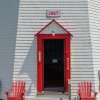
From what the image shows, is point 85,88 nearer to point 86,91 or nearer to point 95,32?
point 86,91

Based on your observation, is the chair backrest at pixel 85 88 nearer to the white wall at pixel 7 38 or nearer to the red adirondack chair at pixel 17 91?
the red adirondack chair at pixel 17 91

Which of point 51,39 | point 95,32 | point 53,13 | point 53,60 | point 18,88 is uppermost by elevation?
point 53,13

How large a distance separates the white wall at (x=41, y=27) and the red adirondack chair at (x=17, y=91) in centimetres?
33

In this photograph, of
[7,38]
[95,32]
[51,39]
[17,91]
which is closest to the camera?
[17,91]

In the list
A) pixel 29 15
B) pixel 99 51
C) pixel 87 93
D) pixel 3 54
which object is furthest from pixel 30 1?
pixel 87 93

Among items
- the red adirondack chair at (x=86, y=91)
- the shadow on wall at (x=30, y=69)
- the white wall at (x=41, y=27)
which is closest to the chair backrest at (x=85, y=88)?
the red adirondack chair at (x=86, y=91)

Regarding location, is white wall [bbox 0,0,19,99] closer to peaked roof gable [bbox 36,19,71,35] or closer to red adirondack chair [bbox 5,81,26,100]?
red adirondack chair [bbox 5,81,26,100]

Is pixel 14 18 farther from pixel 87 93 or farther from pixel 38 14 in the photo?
A: pixel 87 93

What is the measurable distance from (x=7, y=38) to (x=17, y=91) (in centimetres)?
287

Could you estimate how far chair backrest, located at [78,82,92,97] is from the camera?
14508mm

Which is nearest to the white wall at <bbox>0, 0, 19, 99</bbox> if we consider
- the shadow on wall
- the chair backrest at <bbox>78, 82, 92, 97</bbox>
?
the shadow on wall

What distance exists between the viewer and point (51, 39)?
1559cm

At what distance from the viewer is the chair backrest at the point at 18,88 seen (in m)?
14.7

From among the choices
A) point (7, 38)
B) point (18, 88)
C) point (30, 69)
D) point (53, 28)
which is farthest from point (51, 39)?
point (18, 88)
